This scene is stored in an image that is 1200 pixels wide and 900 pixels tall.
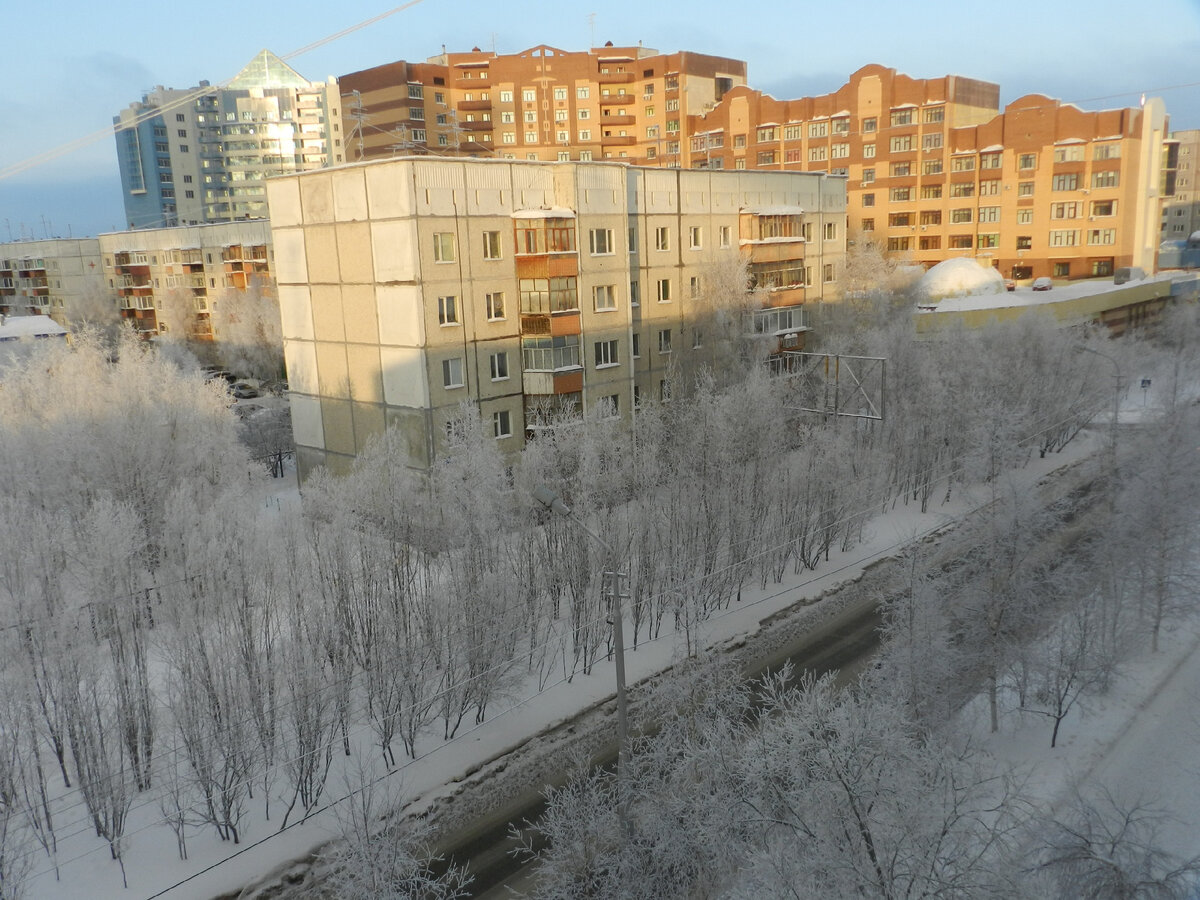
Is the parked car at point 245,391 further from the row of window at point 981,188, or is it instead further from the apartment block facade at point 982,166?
the row of window at point 981,188

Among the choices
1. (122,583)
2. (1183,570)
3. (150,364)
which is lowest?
(1183,570)

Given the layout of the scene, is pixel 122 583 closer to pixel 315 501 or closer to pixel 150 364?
pixel 315 501

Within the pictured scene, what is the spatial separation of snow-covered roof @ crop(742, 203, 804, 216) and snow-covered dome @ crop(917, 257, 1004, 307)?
21.0 meters

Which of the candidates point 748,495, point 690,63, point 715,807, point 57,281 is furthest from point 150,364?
point 690,63

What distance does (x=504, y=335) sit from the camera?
114 ft

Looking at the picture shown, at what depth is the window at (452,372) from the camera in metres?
32.8

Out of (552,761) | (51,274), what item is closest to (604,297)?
(552,761)

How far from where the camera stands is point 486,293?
34.0 m

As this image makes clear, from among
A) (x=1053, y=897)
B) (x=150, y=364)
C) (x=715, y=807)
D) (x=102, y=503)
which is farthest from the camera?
(x=150, y=364)

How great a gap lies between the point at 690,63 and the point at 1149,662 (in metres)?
80.4

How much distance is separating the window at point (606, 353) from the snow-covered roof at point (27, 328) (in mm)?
45112

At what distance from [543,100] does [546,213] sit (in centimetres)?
6263

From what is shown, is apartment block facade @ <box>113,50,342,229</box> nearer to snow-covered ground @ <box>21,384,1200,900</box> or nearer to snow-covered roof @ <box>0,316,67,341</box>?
snow-covered roof @ <box>0,316,67,341</box>

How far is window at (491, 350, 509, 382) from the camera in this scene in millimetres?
34531
